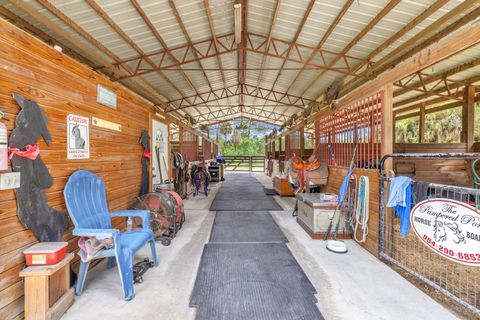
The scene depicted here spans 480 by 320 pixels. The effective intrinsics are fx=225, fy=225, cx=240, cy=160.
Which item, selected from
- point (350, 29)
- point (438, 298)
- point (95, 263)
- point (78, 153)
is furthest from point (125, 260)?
point (350, 29)

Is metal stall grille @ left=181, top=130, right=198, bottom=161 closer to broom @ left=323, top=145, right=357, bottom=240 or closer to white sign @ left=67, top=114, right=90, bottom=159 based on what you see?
white sign @ left=67, top=114, right=90, bottom=159

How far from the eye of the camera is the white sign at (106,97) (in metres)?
2.70

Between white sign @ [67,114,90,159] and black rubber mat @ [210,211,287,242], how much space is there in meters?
2.10

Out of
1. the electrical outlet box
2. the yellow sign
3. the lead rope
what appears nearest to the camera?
the electrical outlet box

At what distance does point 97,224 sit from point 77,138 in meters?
0.92

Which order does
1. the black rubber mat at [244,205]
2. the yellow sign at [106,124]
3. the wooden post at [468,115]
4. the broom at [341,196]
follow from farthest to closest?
the wooden post at [468,115] < the black rubber mat at [244,205] < the broom at [341,196] < the yellow sign at [106,124]

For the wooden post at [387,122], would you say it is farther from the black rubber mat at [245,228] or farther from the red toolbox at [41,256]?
the red toolbox at [41,256]

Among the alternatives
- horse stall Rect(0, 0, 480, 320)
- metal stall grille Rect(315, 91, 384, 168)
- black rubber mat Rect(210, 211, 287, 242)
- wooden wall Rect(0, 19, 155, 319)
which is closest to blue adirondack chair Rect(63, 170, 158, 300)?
horse stall Rect(0, 0, 480, 320)

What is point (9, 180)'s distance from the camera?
1624 mm

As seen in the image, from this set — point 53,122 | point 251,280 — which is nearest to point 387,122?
point 251,280

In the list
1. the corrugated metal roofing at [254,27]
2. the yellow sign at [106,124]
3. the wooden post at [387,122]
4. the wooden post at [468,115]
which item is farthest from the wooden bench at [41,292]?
the wooden post at [468,115]

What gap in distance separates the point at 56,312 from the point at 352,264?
2.88m

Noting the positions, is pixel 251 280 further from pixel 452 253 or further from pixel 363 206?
pixel 363 206

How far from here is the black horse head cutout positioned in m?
1.72
